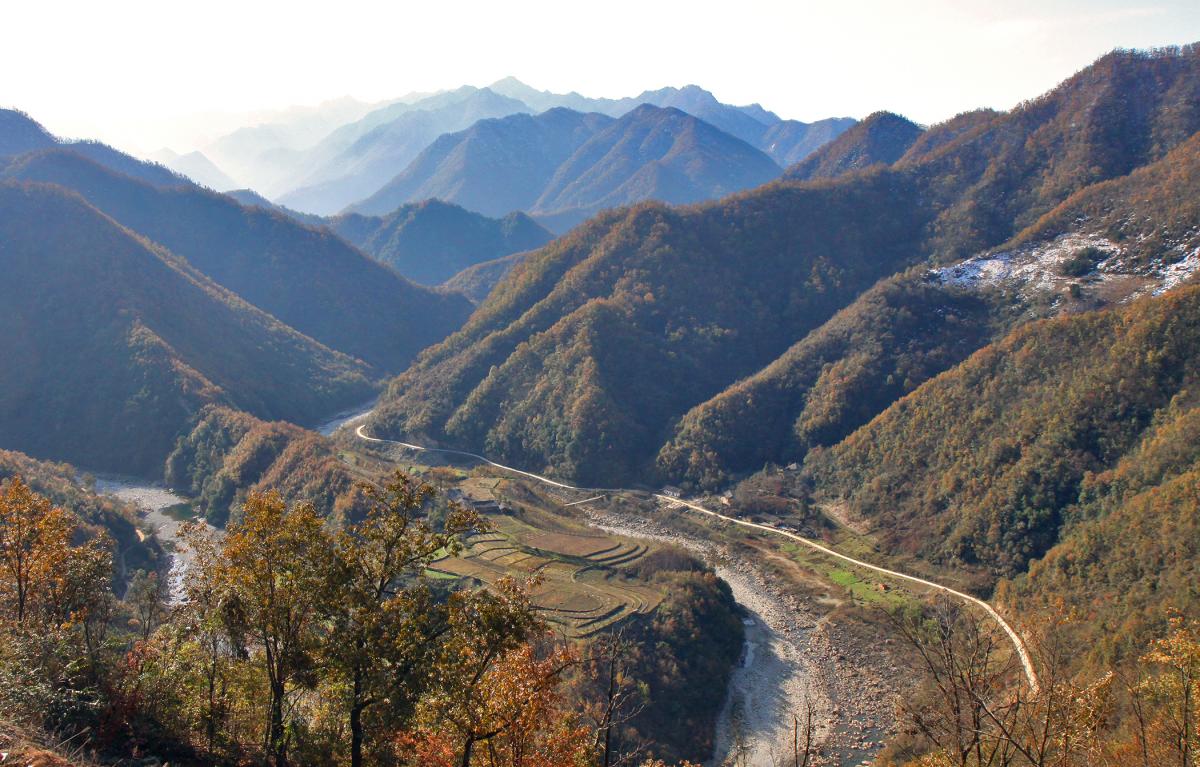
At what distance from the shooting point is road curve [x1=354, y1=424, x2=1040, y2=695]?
4420 cm

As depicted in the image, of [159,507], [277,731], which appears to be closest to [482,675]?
[277,731]

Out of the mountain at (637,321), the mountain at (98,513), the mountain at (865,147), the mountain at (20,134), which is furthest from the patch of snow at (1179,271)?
the mountain at (20,134)

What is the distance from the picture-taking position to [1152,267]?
7612cm

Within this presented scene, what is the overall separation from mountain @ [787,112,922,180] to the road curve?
120 m

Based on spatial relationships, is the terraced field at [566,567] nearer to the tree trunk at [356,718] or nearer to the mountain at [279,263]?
the tree trunk at [356,718]

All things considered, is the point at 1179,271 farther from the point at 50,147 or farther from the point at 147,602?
the point at 50,147

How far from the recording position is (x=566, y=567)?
5822cm

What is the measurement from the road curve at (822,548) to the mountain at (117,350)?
21.2 metres

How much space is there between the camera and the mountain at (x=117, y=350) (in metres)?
90.1

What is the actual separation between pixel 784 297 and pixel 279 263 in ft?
364

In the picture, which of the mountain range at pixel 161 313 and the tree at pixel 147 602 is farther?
the mountain range at pixel 161 313

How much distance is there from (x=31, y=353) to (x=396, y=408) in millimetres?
47862

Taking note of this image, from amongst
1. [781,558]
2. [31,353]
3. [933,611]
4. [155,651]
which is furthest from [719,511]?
[31,353]

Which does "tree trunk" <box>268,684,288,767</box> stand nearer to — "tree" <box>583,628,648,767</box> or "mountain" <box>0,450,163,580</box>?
"tree" <box>583,628,648,767</box>
